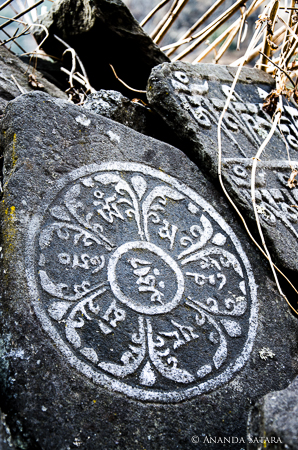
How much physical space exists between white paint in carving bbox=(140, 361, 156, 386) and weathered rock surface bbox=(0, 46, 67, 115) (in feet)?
5.39

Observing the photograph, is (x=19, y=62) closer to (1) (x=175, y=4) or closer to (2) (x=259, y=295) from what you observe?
(1) (x=175, y=4)

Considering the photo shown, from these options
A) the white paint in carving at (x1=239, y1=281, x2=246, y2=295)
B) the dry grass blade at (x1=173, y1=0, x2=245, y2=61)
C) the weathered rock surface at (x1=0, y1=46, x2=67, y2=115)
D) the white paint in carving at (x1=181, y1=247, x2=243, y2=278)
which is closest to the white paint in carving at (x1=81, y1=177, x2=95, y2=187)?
the white paint in carving at (x1=181, y1=247, x2=243, y2=278)

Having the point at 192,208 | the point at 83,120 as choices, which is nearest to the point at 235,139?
the point at 192,208

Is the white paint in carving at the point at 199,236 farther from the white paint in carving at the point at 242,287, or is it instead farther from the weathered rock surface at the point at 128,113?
the weathered rock surface at the point at 128,113

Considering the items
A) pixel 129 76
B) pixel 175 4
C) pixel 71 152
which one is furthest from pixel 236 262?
pixel 175 4

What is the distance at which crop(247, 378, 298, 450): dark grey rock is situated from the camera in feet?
3.59

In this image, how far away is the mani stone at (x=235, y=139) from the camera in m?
1.98

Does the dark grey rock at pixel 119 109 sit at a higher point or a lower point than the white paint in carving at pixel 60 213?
higher

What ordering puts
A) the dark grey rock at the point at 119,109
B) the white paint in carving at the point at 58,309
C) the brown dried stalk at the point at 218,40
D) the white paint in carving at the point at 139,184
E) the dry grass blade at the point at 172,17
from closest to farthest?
the white paint in carving at the point at 58,309 < the white paint in carving at the point at 139,184 < the dark grey rock at the point at 119,109 < the dry grass blade at the point at 172,17 < the brown dried stalk at the point at 218,40

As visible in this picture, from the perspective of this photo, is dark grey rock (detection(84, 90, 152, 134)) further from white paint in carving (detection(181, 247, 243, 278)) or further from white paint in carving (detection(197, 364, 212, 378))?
white paint in carving (detection(197, 364, 212, 378))

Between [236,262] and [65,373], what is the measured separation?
885 millimetres

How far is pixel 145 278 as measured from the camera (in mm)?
1603

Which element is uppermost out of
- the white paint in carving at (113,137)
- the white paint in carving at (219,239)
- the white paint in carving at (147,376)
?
the white paint in carving at (113,137)

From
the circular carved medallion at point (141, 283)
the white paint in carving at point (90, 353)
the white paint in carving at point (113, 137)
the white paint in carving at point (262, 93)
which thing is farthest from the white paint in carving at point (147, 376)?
the white paint in carving at point (262, 93)
